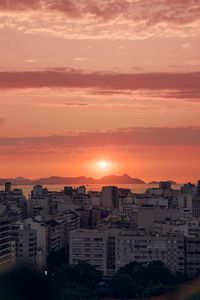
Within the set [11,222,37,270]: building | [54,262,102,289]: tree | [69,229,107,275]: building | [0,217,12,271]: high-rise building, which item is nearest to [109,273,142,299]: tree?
[54,262,102,289]: tree

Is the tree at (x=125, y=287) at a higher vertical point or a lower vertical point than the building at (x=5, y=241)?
lower

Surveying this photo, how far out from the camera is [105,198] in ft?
233

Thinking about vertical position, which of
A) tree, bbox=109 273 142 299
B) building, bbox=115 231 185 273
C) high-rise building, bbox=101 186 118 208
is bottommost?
tree, bbox=109 273 142 299

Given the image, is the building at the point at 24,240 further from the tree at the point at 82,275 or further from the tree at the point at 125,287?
the tree at the point at 125,287

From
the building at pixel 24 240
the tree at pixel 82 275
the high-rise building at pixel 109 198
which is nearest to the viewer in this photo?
the tree at pixel 82 275

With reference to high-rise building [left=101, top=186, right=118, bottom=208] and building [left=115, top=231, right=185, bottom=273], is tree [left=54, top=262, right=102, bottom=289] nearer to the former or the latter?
building [left=115, top=231, right=185, bottom=273]

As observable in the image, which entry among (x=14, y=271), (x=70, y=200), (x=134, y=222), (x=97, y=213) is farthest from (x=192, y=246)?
(x=70, y=200)

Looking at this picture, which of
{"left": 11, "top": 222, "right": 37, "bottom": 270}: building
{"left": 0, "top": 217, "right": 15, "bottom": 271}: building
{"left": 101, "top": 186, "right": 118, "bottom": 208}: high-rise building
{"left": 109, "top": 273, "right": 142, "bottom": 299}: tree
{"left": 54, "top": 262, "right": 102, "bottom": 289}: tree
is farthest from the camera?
{"left": 101, "top": 186, "right": 118, "bottom": 208}: high-rise building

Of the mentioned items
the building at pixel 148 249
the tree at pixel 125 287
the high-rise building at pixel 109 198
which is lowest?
the tree at pixel 125 287

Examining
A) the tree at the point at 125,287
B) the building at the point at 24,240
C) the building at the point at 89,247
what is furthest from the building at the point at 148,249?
the tree at the point at 125,287

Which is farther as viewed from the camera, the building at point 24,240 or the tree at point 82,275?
the building at point 24,240

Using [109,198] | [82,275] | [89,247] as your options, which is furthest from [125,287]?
[109,198]

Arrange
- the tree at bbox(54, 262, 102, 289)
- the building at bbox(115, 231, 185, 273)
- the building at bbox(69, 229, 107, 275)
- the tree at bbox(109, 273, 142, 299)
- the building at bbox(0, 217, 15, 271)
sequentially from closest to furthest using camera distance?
1. the tree at bbox(109, 273, 142, 299)
2. the tree at bbox(54, 262, 102, 289)
3. the building at bbox(0, 217, 15, 271)
4. the building at bbox(115, 231, 185, 273)
5. the building at bbox(69, 229, 107, 275)

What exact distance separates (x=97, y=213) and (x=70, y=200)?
37.3ft
